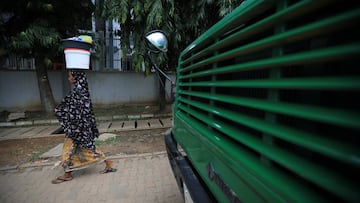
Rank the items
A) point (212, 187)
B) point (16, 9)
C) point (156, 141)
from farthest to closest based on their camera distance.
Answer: point (16, 9) < point (156, 141) < point (212, 187)

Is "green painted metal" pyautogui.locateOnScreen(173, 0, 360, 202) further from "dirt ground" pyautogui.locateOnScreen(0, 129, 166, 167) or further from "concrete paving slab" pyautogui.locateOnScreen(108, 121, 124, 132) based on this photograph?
"concrete paving slab" pyautogui.locateOnScreen(108, 121, 124, 132)

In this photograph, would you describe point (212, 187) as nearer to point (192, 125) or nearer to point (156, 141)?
point (192, 125)

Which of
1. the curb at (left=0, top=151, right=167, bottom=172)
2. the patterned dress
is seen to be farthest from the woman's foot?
the curb at (left=0, top=151, right=167, bottom=172)

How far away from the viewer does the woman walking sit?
2676mm

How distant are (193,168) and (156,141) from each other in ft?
9.90

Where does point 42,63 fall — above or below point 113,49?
below

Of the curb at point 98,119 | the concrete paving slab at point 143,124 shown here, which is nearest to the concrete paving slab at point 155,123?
the concrete paving slab at point 143,124

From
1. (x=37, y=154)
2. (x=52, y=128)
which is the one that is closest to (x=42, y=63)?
(x=52, y=128)

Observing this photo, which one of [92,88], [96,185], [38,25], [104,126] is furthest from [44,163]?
[92,88]

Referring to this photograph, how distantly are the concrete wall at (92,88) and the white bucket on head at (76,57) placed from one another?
5671 millimetres

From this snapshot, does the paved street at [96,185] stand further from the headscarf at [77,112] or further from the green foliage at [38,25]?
the green foliage at [38,25]

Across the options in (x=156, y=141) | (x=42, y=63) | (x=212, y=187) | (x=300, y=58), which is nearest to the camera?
(x=300, y=58)

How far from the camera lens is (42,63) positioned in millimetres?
6457

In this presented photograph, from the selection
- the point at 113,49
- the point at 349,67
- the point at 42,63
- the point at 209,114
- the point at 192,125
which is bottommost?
the point at 192,125
